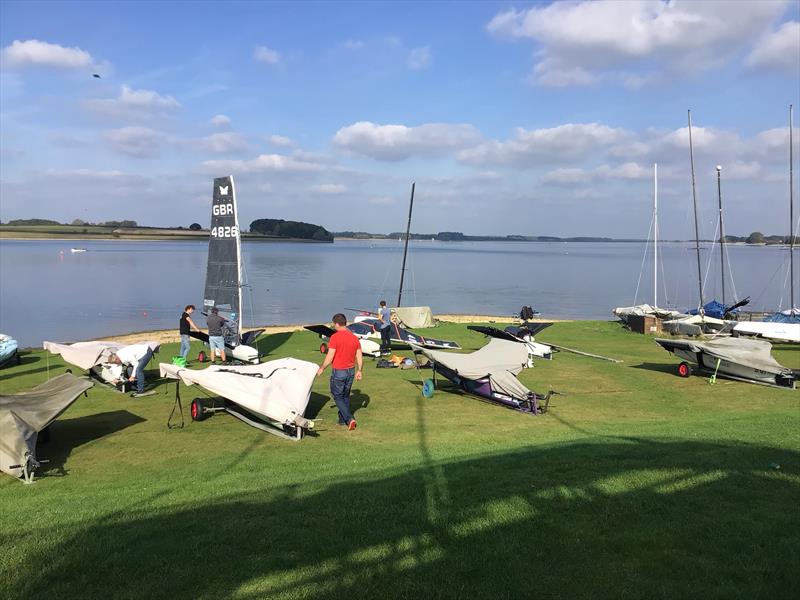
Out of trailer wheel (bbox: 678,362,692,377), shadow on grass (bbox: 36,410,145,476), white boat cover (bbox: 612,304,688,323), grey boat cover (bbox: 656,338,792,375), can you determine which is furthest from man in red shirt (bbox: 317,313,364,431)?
white boat cover (bbox: 612,304,688,323)

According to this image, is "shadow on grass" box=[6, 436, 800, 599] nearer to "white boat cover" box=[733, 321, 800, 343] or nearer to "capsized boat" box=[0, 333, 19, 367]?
"capsized boat" box=[0, 333, 19, 367]

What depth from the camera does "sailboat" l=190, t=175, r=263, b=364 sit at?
19.8 m

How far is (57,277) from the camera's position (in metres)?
71.8

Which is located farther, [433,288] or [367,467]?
[433,288]

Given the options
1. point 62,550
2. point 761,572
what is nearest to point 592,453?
point 761,572

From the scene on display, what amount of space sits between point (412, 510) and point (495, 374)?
22.9 ft

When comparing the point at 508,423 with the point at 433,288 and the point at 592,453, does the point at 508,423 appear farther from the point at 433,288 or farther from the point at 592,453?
the point at 433,288

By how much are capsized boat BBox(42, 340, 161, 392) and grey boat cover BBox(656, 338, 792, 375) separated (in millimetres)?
14572

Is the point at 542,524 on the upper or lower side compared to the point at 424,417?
upper

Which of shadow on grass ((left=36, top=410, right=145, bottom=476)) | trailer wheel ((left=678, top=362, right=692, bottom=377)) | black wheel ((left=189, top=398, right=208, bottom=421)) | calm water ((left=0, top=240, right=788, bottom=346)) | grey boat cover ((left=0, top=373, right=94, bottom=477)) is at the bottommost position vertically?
calm water ((left=0, top=240, right=788, bottom=346))

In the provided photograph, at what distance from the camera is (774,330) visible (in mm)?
23281

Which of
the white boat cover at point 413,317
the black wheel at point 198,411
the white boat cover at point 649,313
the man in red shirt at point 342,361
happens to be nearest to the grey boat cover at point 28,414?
the black wheel at point 198,411

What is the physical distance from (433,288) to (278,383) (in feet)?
198

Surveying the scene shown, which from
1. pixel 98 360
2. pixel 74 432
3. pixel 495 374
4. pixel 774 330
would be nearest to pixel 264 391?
pixel 74 432
